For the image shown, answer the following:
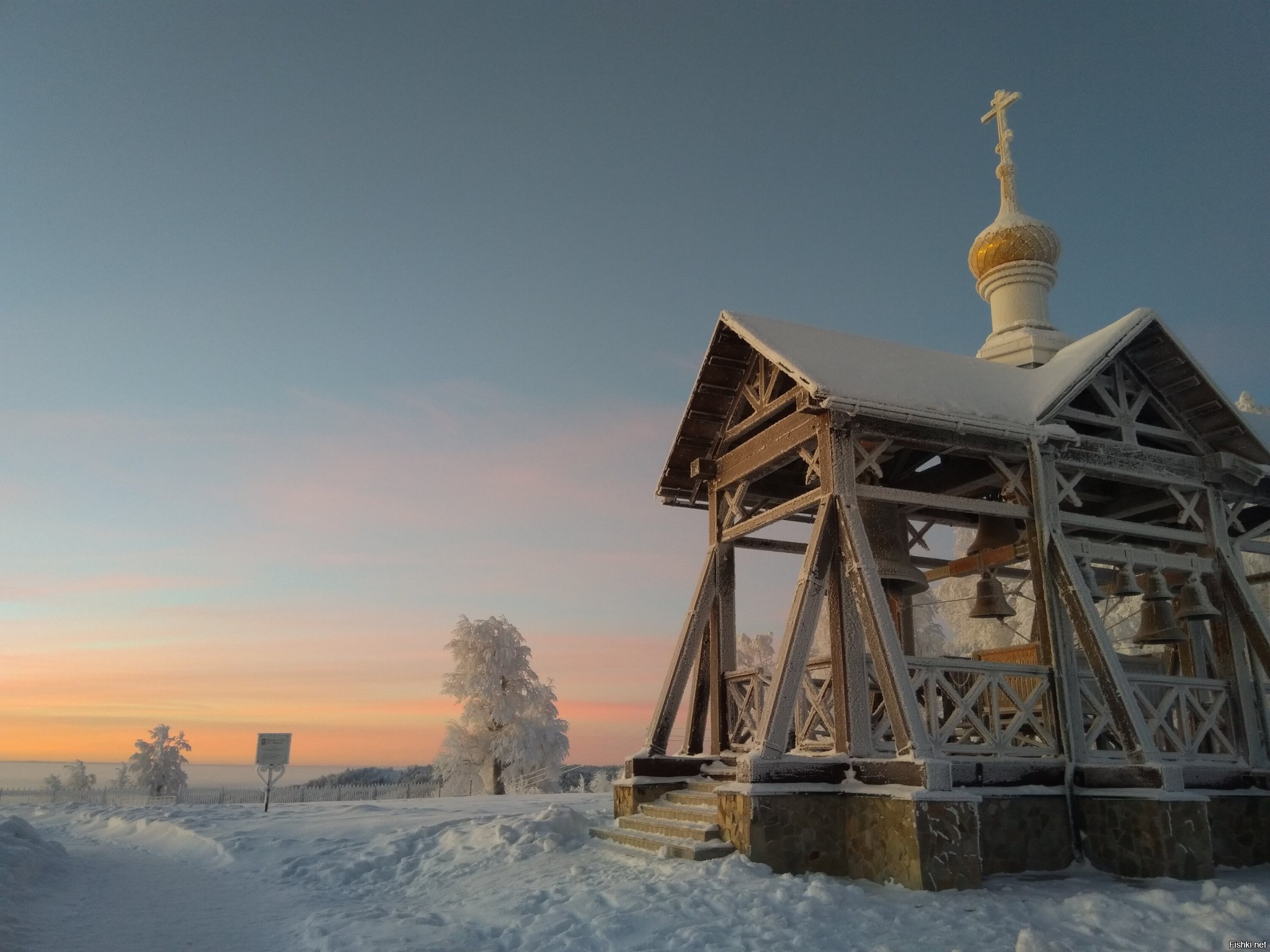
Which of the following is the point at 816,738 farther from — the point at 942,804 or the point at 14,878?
the point at 14,878

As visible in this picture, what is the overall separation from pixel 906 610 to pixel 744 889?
279 inches

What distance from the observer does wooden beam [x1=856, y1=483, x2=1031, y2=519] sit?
428 inches

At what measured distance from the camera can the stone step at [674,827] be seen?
9.86 m

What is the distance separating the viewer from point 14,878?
9828 mm

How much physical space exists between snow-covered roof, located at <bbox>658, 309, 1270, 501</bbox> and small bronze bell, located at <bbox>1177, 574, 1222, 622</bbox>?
7.82 feet

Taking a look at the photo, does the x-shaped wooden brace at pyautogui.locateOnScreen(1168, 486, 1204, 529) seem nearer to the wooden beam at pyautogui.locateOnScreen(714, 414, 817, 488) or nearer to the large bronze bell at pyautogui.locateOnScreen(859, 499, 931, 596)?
the large bronze bell at pyautogui.locateOnScreen(859, 499, 931, 596)

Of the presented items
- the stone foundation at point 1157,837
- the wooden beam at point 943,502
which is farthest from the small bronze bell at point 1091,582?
the stone foundation at point 1157,837

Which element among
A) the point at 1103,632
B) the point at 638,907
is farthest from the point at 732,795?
the point at 1103,632

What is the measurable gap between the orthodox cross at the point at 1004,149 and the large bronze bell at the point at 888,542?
8693 millimetres

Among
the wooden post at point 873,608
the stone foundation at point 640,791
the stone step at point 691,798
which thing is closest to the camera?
the wooden post at point 873,608

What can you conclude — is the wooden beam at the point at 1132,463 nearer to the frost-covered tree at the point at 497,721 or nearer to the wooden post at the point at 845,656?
the wooden post at the point at 845,656

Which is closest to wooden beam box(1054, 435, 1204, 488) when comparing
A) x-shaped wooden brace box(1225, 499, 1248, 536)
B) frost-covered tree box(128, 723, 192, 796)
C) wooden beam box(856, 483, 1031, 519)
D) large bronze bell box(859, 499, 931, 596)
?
x-shaped wooden brace box(1225, 499, 1248, 536)

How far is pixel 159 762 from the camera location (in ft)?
153

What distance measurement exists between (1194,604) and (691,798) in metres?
7.18
